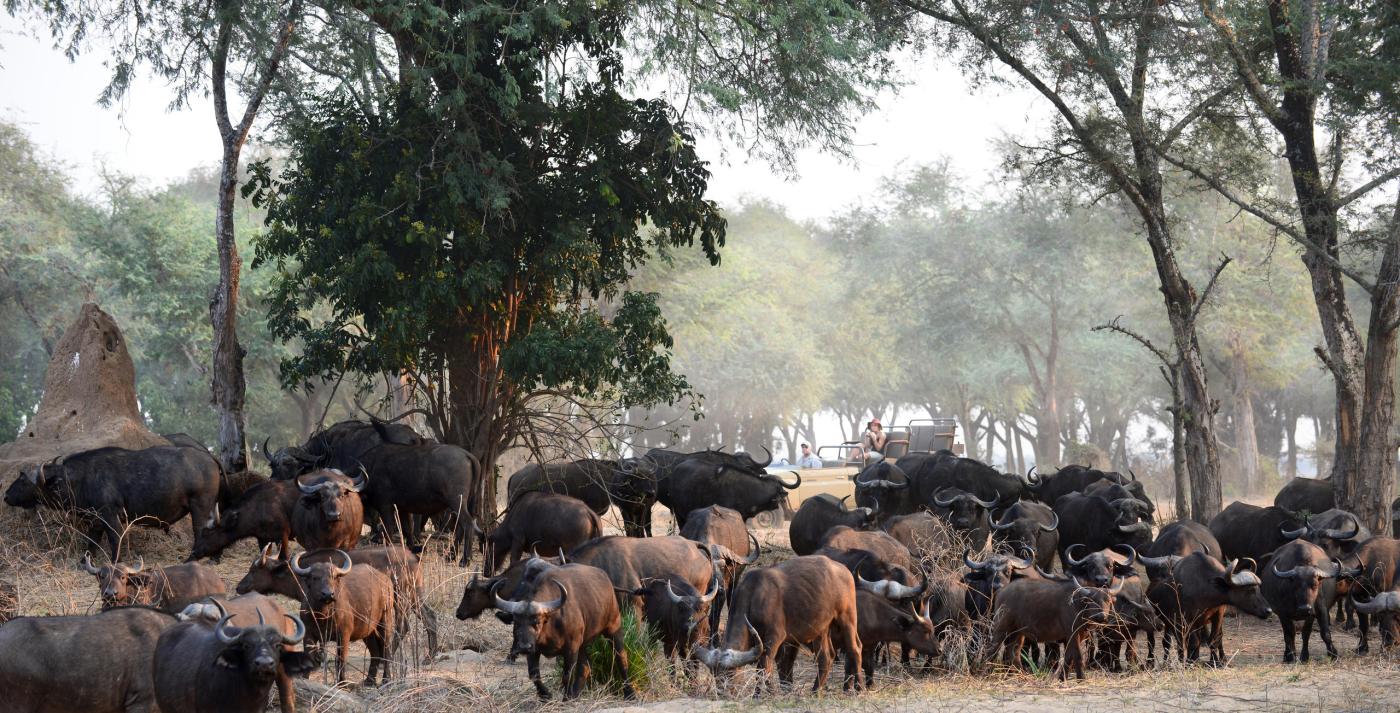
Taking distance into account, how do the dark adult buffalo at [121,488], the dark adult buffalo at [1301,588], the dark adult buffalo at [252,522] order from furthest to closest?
1. the dark adult buffalo at [121,488]
2. the dark adult buffalo at [252,522]
3. the dark adult buffalo at [1301,588]

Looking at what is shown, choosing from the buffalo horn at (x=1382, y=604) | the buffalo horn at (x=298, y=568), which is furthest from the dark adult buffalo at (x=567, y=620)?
the buffalo horn at (x=1382, y=604)

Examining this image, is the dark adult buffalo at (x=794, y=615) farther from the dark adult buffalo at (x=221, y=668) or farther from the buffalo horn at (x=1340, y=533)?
the buffalo horn at (x=1340, y=533)

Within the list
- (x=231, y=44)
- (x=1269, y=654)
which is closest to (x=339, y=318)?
(x=231, y=44)

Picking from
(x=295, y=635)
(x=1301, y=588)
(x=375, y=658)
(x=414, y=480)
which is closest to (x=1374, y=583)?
(x=1301, y=588)

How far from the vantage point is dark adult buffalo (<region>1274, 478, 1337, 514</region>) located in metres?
18.1

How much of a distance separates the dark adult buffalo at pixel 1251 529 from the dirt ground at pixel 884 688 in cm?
267

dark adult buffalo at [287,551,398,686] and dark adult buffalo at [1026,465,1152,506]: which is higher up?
dark adult buffalo at [1026,465,1152,506]

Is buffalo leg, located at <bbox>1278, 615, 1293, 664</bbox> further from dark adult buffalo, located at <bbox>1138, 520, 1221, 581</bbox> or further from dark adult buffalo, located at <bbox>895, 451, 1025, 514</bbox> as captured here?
dark adult buffalo, located at <bbox>895, 451, 1025, 514</bbox>

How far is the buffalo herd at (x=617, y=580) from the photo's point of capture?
26.9 feet

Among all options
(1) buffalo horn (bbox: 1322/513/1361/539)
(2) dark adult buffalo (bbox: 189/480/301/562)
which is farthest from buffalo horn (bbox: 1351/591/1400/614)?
(2) dark adult buffalo (bbox: 189/480/301/562)

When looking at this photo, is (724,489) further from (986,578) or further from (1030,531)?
(986,578)

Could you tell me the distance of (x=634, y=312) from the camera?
17.0 m

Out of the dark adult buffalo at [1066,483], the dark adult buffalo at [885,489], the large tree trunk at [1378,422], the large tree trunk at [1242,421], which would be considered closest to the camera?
the large tree trunk at [1378,422]

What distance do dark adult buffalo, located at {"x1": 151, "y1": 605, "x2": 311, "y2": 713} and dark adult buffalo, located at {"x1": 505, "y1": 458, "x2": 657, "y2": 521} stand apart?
8784 millimetres
